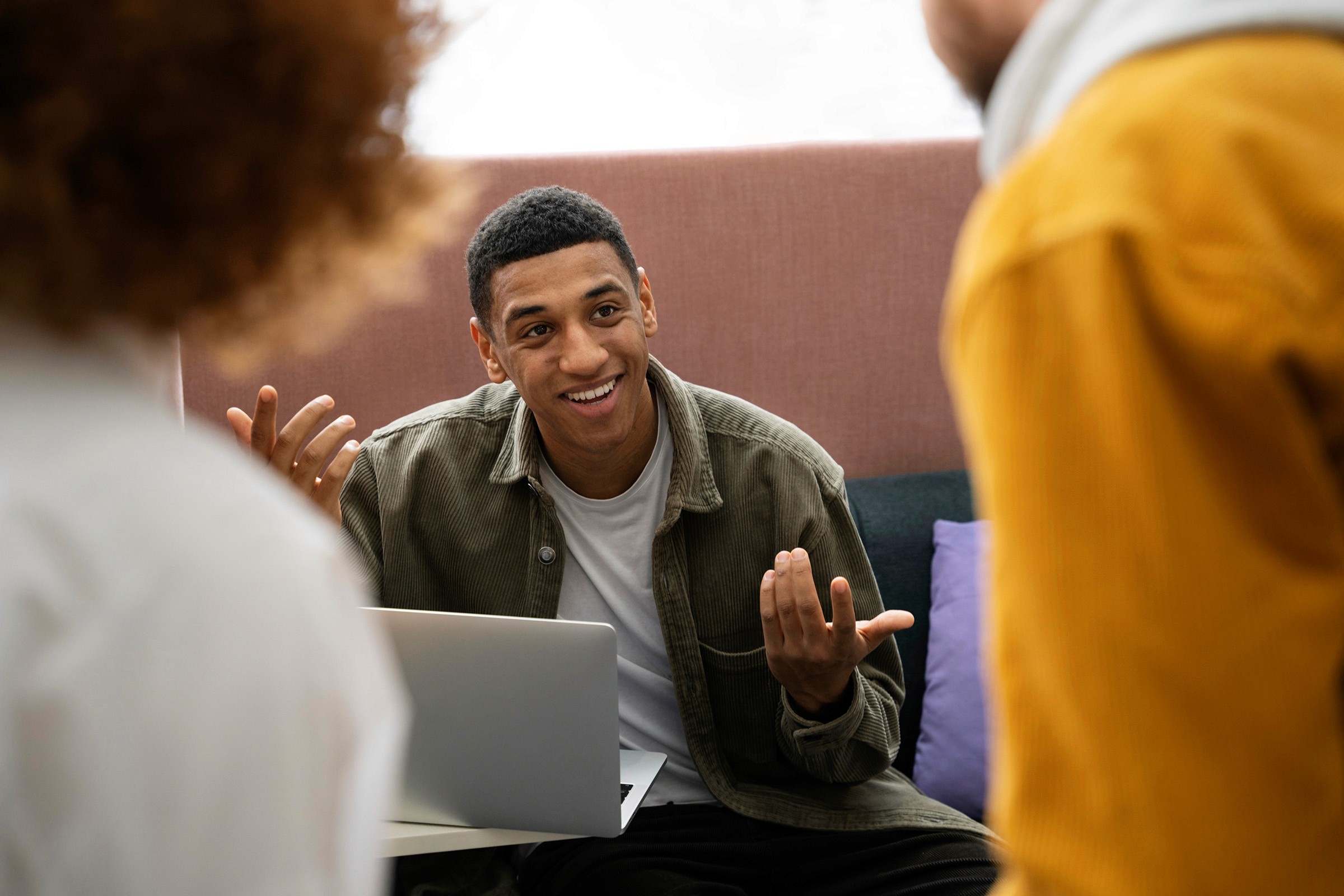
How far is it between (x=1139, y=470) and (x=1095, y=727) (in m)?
0.11

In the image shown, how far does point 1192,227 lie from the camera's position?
435 millimetres

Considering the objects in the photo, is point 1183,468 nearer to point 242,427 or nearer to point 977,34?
point 977,34

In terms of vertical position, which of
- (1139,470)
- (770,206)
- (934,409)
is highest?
(770,206)

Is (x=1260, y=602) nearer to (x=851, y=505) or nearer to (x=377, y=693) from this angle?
(x=377, y=693)

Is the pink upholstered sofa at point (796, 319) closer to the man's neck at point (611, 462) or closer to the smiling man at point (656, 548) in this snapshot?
the smiling man at point (656, 548)

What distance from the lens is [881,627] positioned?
4.30 feet

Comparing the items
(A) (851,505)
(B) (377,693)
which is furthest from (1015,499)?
(A) (851,505)

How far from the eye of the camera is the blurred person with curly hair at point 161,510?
1.36ft

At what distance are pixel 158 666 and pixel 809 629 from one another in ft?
3.16

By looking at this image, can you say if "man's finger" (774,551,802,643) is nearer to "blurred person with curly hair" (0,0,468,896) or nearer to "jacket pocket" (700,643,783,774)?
"jacket pocket" (700,643,783,774)

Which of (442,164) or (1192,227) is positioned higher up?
(442,164)

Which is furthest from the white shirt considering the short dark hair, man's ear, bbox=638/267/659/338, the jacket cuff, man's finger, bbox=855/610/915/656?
man's ear, bbox=638/267/659/338

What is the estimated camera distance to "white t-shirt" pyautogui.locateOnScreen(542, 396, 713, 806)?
1560 millimetres

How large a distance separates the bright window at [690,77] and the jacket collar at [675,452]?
0.77m
